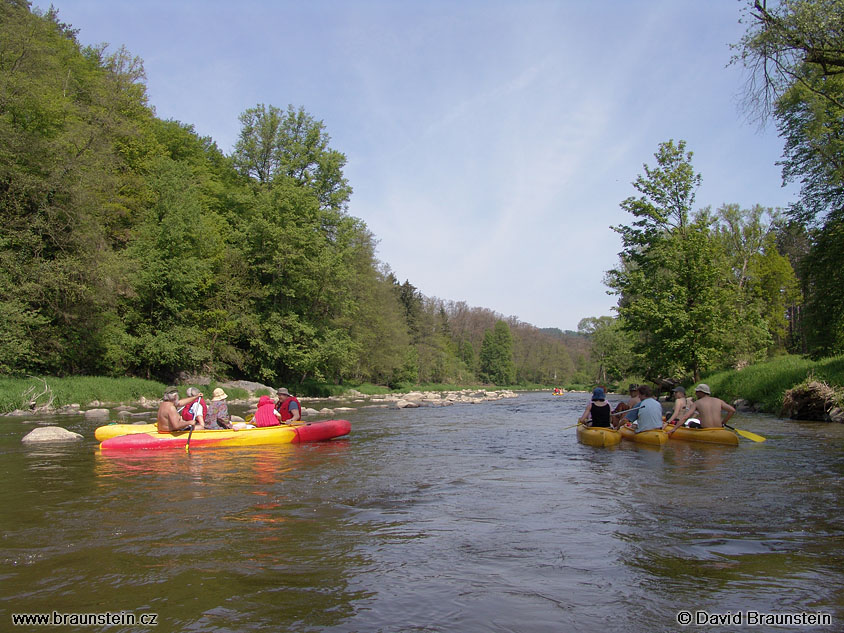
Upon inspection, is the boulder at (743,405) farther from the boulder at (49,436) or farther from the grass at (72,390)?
the grass at (72,390)

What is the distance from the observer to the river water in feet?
11.1

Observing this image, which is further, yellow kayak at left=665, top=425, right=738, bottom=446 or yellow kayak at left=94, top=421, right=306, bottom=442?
yellow kayak at left=94, top=421, right=306, bottom=442

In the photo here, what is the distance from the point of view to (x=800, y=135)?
21.8 m

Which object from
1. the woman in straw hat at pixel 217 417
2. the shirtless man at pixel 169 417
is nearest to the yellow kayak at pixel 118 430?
the shirtless man at pixel 169 417

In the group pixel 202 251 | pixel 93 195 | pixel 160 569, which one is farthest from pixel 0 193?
pixel 160 569

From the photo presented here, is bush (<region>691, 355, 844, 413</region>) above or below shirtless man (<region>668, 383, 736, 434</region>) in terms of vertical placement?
above

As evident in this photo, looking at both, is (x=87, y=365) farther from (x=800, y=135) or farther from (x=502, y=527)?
(x=800, y=135)

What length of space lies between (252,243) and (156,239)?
6.12m

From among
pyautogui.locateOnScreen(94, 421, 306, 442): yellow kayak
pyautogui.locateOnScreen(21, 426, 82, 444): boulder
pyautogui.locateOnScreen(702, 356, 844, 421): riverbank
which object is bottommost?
pyautogui.locateOnScreen(21, 426, 82, 444): boulder

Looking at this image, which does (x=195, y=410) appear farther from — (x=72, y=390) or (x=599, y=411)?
(x=72, y=390)

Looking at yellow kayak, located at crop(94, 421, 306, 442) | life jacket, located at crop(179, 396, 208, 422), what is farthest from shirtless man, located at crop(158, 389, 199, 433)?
life jacket, located at crop(179, 396, 208, 422)

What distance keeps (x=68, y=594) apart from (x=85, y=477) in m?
4.92

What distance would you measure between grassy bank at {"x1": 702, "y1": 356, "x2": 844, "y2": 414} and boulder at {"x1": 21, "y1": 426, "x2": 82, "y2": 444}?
18.2 m

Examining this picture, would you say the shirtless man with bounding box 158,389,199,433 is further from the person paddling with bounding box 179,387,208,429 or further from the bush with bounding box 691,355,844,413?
the bush with bounding box 691,355,844,413
